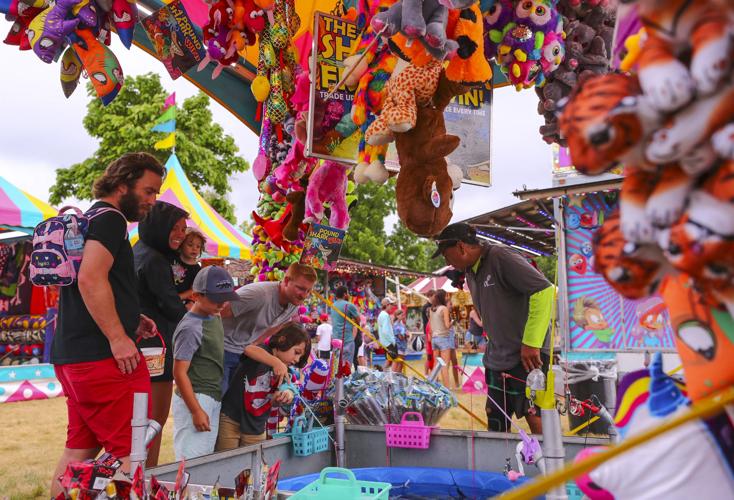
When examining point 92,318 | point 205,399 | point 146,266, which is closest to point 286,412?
point 205,399

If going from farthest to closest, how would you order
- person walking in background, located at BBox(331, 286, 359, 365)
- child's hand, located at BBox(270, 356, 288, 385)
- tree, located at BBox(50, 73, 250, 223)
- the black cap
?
1. tree, located at BBox(50, 73, 250, 223)
2. person walking in background, located at BBox(331, 286, 359, 365)
3. the black cap
4. child's hand, located at BBox(270, 356, 288, 385)

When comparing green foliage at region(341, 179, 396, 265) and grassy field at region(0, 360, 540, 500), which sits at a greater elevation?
green foliage at region(341, 179, 396, 265)

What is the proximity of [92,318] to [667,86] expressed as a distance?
6.23 feet

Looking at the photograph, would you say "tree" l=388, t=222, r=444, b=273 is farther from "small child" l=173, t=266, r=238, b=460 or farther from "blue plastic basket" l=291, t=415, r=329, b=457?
"small child" l=173, t=266, r=238, b=460

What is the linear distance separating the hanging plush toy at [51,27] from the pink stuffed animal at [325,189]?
3.65 ft

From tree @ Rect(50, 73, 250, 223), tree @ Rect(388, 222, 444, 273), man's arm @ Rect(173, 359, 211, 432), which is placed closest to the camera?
man's arm @ Rect(173, 359, 211, 432)

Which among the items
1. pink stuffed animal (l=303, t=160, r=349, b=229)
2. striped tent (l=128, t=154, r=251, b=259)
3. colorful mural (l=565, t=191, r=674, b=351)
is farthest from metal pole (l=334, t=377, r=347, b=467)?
striped tent (l=128, t=154, r=251, b=259)

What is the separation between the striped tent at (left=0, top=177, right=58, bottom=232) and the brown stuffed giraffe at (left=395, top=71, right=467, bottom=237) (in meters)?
5.74

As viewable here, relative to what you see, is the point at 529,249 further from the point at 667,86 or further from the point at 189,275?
the point at 667,86

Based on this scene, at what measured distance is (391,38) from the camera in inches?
68.9

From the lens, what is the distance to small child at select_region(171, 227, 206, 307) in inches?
118

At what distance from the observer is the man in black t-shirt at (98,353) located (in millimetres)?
2012

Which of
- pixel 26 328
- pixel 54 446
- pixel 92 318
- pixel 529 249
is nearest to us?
pixel 92 318

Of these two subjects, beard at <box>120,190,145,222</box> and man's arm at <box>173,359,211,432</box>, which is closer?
beard at <box>120,190,145,222</box>
